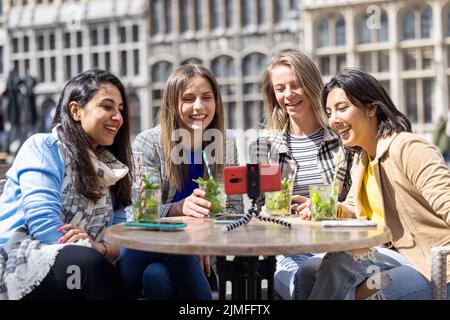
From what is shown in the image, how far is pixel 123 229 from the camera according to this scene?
2.62 m

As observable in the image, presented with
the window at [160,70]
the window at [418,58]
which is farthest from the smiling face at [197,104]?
the window at [160,70]

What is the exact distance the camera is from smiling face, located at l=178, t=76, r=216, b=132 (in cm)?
339

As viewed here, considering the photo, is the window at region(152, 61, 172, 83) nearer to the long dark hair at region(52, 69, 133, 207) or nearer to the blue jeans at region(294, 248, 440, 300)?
the long dark hair at region(52, 69, 133, 207)

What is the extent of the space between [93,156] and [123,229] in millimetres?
463

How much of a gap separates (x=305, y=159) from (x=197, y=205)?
811 mm

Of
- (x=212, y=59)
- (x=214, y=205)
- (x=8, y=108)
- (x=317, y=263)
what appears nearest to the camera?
(x=317, y=263)

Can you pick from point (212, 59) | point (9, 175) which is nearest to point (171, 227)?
point (9, 175)

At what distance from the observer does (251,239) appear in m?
2.30

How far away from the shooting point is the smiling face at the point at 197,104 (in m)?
3.39

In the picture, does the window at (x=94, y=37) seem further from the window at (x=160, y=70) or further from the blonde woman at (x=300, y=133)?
the blonde woman at (x=300, y=133)

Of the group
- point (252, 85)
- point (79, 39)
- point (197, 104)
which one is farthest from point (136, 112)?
point (197, 104)

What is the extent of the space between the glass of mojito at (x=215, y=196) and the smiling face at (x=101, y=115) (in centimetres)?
42
